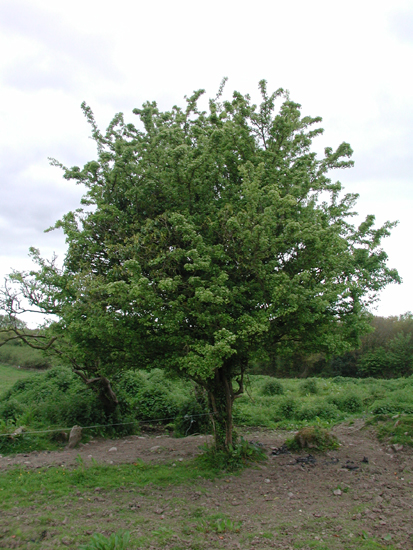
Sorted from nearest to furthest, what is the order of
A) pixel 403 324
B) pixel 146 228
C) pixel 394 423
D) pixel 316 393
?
pixel 146 228 → pixel 394 423 → pixel 316 393 → pixel 403 324

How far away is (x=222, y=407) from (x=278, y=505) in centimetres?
287

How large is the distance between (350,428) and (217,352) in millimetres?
7916

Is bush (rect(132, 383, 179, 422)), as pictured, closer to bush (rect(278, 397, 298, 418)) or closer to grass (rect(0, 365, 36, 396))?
bush (rect(278, 397, 298, 418))

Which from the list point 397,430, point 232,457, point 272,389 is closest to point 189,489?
point 232,457

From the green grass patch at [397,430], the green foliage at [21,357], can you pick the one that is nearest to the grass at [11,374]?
the green foliage at [21,357]

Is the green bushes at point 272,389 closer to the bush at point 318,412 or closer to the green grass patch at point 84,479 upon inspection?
the bush at point 318,412

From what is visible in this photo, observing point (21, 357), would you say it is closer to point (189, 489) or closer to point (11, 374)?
point (11, 374)

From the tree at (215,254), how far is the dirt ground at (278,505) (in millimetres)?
1759

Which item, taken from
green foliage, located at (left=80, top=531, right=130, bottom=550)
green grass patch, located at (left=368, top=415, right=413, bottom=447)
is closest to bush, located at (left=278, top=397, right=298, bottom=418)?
green grass patch, located at (left=368, top=415, right=413, bottom=447)

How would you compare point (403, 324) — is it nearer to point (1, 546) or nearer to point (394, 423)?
point (394, 423)

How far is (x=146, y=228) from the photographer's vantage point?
25.2ft

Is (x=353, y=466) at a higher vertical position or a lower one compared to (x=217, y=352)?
lower

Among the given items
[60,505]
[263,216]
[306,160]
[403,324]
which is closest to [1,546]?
[60,505]

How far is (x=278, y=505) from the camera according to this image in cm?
656
